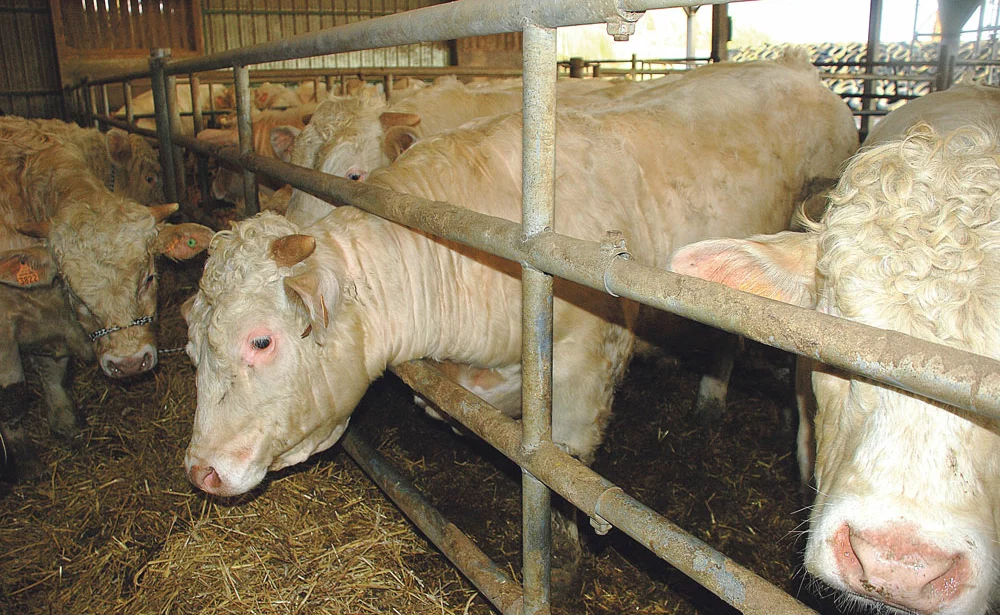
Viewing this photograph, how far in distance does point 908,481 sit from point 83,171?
535cm

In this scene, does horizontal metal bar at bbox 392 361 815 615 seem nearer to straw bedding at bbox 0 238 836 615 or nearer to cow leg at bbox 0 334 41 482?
straw bedding at bbox 0 238 836 615

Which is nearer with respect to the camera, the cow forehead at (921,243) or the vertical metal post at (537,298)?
the cow forehead at (921,243)

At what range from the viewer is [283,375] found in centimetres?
237

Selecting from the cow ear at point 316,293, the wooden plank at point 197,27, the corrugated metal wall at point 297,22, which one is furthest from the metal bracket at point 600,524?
the wooden plank at point 197,27

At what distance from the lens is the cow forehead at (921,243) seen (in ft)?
4.76

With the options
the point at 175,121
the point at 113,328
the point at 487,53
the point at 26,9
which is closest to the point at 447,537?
the point at 113,328

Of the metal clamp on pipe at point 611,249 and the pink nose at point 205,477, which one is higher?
the metal clamp on pipe at point 611,249

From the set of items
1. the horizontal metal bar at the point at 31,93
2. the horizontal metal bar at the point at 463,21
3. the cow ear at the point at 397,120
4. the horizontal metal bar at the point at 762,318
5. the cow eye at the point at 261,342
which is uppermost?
the horizontal metal bar at the point at 463,21

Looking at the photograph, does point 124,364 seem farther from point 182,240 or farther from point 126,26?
point 126,26

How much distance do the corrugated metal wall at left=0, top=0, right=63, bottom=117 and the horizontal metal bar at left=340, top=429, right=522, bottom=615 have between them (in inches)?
535

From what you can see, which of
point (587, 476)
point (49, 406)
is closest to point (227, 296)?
point (587, 476)

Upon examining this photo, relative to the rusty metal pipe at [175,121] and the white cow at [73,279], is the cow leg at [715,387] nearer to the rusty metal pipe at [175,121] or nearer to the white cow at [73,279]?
the white cow at [73,279]

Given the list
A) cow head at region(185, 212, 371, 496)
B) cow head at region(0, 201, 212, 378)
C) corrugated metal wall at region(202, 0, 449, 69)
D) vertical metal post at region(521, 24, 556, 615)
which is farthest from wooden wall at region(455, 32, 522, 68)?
vertical metal post at region(521, 24, 556, 615)

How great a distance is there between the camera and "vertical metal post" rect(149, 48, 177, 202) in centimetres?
536
